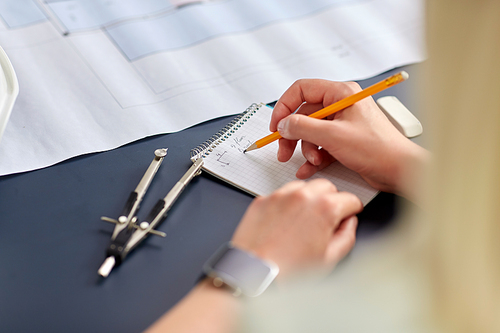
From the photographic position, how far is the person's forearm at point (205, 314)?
46cm

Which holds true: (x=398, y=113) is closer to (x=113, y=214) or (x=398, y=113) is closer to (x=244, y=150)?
(x=244, y=150)

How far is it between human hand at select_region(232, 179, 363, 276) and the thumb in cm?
12

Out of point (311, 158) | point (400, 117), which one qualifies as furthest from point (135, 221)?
point (400, 117)

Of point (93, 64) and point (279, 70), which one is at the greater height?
point (93, 64)

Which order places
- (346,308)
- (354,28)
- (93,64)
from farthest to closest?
1. (354,28)
2. (93,64)
3. (346,308)

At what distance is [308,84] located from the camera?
765 millimetres

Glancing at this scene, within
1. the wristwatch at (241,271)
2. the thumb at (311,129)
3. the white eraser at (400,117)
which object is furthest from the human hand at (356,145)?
the wristwatch at (241,271)

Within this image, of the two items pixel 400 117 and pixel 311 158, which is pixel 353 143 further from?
pixel 400 117

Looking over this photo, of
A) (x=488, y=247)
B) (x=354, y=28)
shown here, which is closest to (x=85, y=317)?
(x=488, y=247)

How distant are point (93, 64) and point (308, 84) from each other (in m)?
0.49

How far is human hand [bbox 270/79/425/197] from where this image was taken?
670 mm


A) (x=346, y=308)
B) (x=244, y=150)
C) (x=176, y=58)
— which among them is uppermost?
(x=176, y=58)

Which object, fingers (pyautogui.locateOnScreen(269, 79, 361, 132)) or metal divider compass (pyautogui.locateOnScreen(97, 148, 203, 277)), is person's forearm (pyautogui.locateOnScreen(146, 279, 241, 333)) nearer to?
metal divider compass (pyautogui.locateOnScreen(97, 148, 203, 277))

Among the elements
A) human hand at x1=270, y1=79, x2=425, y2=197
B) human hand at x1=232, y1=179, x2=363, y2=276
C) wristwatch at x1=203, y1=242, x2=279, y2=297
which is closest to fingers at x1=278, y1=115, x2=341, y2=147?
human hand at x1=270, y1=79, x2=425, y2=197
